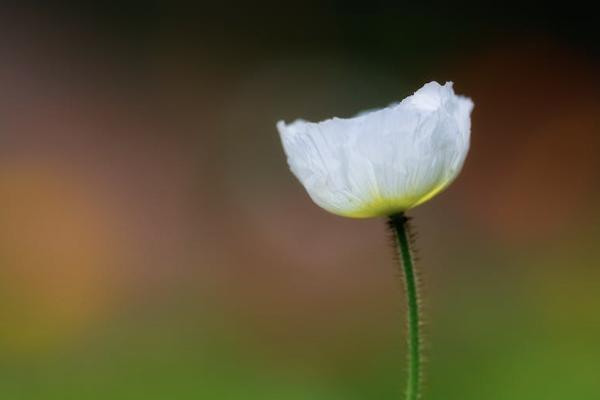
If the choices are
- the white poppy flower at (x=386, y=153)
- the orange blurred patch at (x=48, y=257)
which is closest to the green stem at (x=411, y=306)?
the white poppy flower at (x=386, y=153)

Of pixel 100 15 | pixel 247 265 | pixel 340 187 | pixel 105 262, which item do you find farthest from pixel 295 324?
pixel 340 187

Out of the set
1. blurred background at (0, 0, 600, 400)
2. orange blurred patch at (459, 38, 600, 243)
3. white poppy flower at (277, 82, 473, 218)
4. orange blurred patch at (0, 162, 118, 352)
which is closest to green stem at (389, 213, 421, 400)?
white poppy flower at (277, 82, 473, 218)

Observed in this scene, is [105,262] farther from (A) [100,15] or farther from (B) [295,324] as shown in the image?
(A) [100,15]

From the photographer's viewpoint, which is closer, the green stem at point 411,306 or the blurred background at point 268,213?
the green stem at point 411,306

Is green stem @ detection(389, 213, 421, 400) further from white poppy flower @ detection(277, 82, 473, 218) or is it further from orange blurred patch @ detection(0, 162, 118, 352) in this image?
orange blurred patch @ detection(0, 162, 118, 352)

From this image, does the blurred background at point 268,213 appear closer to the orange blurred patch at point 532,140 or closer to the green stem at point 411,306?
the orange blurred patch at point 532,140

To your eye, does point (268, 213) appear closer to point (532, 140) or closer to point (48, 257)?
point (48, 257)
